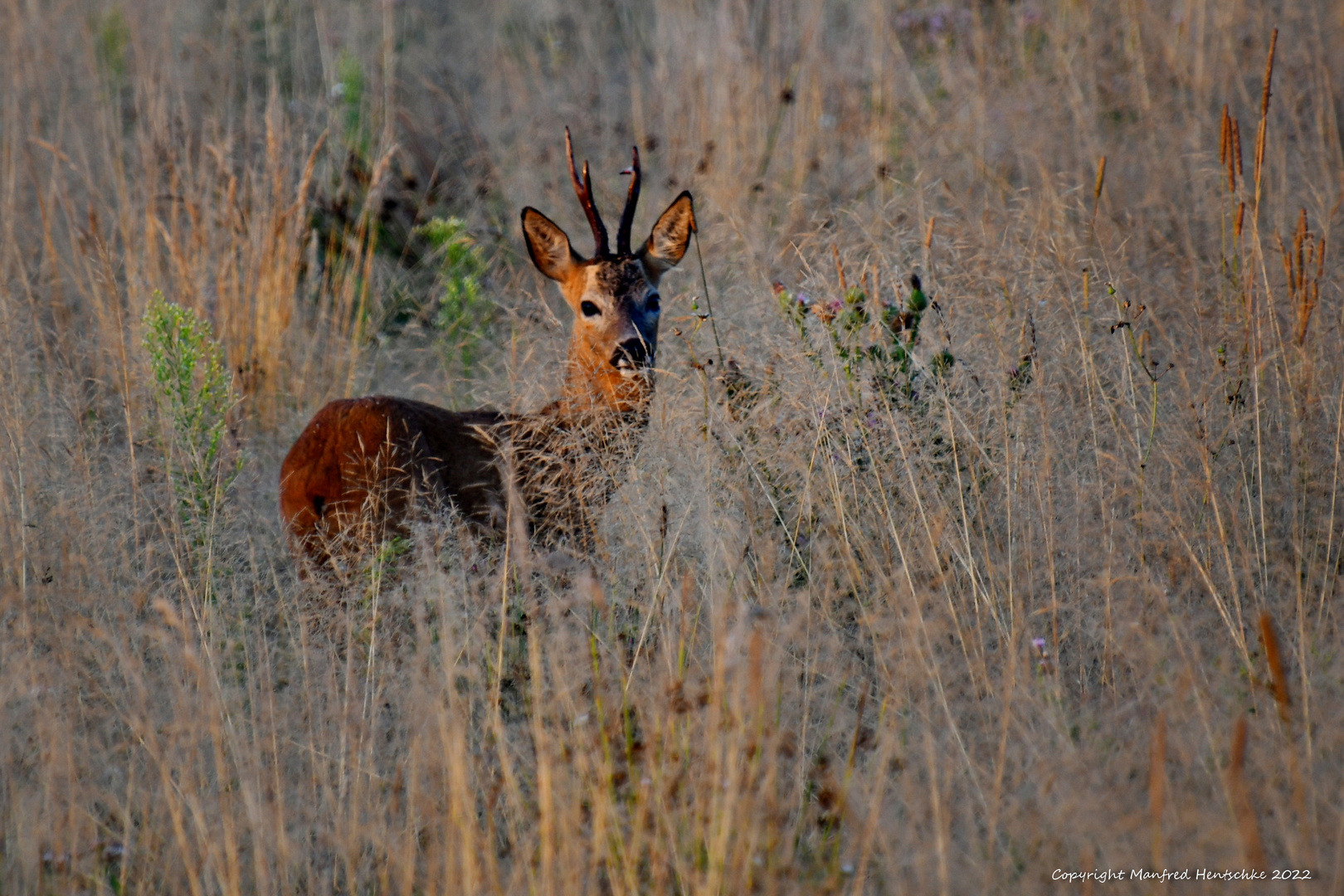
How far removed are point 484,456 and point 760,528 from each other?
1122 mm

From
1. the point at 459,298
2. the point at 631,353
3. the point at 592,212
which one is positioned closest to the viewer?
the point at 631,353

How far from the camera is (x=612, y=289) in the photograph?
4.62m

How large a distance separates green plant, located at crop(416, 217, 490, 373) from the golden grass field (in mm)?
45

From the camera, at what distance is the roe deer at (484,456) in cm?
379

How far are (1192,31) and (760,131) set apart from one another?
2.44m

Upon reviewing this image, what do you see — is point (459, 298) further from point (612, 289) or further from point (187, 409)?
point (187, 409)

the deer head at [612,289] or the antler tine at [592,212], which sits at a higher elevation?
the antler tine at [592,212]

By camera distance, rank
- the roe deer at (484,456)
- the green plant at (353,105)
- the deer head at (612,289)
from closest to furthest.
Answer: the roe deer at (484,456), the deer head at (612,289), the green plant at (353,105)

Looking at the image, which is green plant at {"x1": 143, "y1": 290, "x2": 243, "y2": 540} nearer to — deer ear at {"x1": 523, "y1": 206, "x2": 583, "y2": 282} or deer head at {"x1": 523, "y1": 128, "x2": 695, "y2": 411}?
deer head at {"x1": 523, "y1": 128, "x2": 695, "y2": 411}

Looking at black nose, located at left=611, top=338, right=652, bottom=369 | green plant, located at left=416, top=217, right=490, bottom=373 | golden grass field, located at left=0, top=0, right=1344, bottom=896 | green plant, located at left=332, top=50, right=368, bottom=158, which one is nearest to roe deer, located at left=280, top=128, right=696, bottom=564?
black nose, located at left=611, top=338, right=652, bottom=369

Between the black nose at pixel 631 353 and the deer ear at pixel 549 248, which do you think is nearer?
the black nose at pixel 631 353

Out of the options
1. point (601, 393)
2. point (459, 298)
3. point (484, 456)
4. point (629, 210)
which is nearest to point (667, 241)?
point (629, 210)

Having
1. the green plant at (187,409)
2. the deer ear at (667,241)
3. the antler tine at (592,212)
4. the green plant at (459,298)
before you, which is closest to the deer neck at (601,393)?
the antler tine at (592,212)

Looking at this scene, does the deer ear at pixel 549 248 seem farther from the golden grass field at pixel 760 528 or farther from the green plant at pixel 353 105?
the green plant at pixel 353 105
